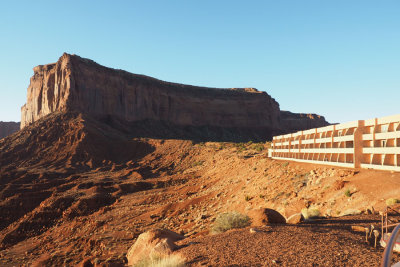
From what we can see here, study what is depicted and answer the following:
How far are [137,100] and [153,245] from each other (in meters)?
68.0

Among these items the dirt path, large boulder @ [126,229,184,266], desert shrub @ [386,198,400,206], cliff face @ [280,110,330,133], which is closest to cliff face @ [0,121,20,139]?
cliff face @ [280,110,330,133]

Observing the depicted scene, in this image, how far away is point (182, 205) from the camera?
61.4 feet

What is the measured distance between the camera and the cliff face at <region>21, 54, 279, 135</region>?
62875 mm

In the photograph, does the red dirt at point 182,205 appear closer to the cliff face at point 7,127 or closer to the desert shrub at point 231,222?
the desert shrub at point 231,222

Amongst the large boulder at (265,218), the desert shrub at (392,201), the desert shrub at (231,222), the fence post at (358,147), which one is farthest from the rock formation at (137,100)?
the desert shrub at (392,201)

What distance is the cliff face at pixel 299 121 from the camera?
383 feet

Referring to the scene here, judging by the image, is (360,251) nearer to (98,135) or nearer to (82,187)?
(82,187)

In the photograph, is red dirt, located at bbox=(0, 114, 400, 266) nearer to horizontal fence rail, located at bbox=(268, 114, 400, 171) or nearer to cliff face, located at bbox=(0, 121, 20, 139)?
horizontal fence rail, located at bbox=(268, 114, 400, 171)

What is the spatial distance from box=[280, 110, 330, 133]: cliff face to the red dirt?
84078mm

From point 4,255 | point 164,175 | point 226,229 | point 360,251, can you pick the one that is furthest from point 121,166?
point 360,251

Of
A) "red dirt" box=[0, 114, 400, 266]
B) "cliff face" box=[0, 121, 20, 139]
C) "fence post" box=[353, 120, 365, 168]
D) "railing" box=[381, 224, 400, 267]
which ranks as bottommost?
"red dirt" box=[0, 114, 400, 266]

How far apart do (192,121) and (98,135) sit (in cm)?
3712

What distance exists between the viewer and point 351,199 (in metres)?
12.4

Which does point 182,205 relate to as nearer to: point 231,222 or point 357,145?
point 231,222
